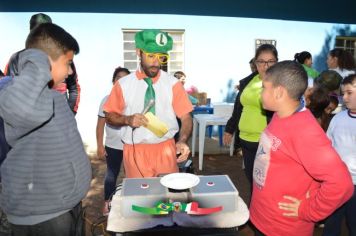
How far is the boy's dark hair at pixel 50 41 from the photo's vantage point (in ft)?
4.89

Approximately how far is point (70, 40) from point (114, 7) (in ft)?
20.9

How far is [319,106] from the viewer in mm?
2967

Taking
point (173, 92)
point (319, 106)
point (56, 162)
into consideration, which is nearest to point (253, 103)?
point (319, 106)

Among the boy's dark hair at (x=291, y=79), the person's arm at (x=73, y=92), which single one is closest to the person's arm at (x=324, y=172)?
the boy's dark hair at (x=291, y=79)

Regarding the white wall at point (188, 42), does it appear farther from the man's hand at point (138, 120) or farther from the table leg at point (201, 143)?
the man's hand at point (138, 120)

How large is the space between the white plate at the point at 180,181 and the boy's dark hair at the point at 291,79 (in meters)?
0.72

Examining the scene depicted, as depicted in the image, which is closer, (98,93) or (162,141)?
(162,141)

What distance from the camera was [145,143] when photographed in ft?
7.36

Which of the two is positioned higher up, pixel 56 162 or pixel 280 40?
pixel 280 40

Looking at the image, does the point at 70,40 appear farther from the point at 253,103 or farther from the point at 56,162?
the point at 253,103

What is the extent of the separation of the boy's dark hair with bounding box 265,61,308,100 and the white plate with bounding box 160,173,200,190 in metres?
0.72

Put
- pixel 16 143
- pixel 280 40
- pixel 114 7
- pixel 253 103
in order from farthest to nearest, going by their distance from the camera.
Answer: pixel 280 40 → pixel 114 7 → pixel 253 103 → pixel 16 143

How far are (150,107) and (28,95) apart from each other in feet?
3.62

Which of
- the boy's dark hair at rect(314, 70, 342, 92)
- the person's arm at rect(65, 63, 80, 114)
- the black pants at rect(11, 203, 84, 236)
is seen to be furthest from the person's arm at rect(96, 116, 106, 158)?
the boy's dark hair at rect(314, 70, 342, 92)
